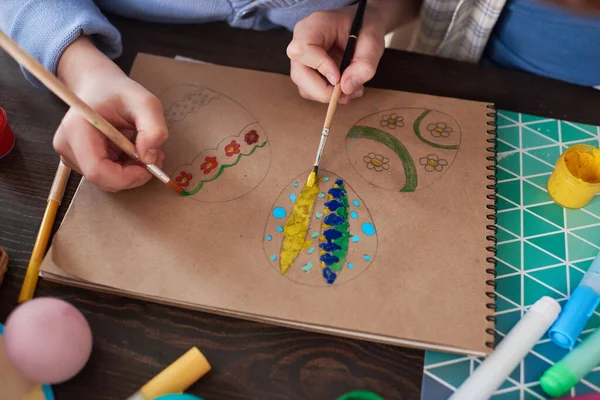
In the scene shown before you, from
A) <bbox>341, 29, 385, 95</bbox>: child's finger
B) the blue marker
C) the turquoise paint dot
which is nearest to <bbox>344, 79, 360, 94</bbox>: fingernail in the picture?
<bbox>341, 29, 385, 95</bbox>: child's finger

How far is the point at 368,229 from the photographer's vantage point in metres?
0.55

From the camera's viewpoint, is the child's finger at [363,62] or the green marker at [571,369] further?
the child's finger at [363,62]

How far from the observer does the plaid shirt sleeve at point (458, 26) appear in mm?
736

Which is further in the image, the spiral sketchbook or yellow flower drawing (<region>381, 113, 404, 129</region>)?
yellow flower drawing (<region>381, 113, 404, 129</region>)

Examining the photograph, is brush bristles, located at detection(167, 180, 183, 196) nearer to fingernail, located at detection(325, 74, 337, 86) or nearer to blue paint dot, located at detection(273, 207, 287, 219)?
blue paint dot, located at detection(273, 207, 287, 219)

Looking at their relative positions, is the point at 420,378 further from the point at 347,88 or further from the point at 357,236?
the point at 347,88

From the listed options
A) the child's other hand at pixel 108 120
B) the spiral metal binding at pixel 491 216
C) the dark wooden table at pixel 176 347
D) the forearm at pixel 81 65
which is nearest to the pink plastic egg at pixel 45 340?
the dark wooden table at pixel 176 347

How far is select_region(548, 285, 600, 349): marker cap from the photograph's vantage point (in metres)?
0.51

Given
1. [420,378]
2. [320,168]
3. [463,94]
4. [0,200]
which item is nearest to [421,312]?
[420,378]

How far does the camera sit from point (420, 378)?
49cm

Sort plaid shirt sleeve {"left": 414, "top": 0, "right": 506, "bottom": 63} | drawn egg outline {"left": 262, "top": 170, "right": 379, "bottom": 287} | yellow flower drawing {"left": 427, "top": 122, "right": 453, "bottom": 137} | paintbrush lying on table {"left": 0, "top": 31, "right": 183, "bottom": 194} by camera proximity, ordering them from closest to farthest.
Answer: paintbrush lying on table {"left": 0, "top": 31, "right": 183, "bottom": 194}, drawn egg outline {"left": 262, "top": 170, "right": 379, "bottom": 287}, yellow flower drawing {"left": 427, "top": 122, "right": 453, "bottom": 137}, plaid shirt sleeve {"left": 414, "top": 0, "right": 506, "bottom": 63}

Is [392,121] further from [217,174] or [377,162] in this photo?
[217,174]

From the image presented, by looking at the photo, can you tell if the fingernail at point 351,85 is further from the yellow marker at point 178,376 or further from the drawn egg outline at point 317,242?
the yellow marker at point 178,376

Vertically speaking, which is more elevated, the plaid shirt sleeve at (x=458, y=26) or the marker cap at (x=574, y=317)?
the plaid shirt sleeve at (x=458, y=26)
